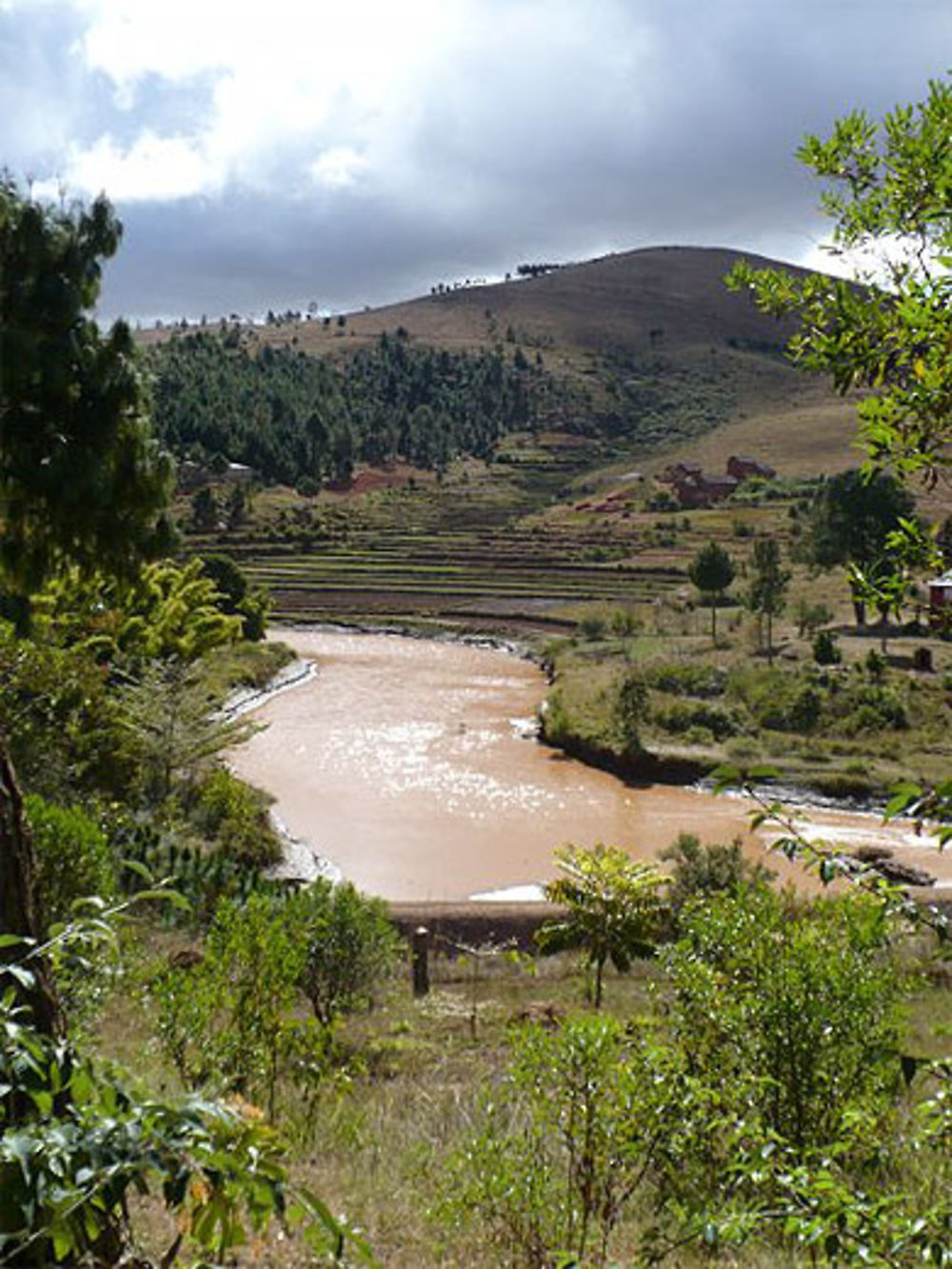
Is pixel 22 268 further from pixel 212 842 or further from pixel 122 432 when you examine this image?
pixel 212 842

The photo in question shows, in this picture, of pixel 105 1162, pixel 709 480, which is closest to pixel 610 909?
pixel 105 1162

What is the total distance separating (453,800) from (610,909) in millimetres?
11666

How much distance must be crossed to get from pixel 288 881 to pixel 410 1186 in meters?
10.8

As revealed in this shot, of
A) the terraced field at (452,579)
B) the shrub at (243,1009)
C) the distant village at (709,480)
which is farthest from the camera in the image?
the distant village at (709,480)

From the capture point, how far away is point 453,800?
2419cm

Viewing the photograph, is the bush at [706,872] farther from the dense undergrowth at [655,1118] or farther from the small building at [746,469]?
the small building at [746,469]

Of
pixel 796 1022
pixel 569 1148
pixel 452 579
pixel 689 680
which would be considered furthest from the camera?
pixel 452 579

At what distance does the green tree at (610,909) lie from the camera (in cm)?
1257

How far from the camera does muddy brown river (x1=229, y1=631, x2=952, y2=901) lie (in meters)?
19.9

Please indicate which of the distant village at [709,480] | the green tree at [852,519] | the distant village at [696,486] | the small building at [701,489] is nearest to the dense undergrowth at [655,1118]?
the green tree at [852,519]

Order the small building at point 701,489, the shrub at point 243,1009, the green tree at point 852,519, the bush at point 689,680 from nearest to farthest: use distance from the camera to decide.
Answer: the shrub at point 243,1009, the bush at point 689,680, the green tree at point 852,519, the small building at point 701,489

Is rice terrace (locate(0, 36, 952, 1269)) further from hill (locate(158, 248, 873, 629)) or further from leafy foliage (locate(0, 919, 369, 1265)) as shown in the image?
hill (locate(158, 248, 873, 629))

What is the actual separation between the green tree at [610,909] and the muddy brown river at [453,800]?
496 cm

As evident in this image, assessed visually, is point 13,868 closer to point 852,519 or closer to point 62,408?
point 62,408
